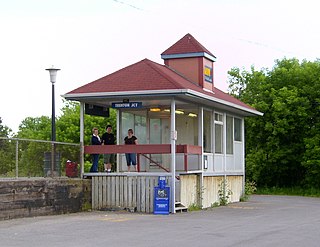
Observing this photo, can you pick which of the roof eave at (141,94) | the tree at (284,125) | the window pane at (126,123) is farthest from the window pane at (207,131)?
the tree at (284,125)

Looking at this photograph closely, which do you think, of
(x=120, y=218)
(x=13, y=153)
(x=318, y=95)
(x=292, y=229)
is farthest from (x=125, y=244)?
(x=318, y=95)

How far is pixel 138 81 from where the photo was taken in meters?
24.3

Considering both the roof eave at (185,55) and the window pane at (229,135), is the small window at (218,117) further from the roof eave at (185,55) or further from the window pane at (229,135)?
the roof eave at (185,55)

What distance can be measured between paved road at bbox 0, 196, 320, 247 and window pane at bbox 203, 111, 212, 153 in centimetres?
492

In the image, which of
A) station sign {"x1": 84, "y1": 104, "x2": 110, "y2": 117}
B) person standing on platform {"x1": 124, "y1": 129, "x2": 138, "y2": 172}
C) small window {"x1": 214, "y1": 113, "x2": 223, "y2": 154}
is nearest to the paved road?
person standing on platform {"x1": 124, "y1": 129, "x2": 138, "y2": 172}

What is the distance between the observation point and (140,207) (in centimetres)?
2364

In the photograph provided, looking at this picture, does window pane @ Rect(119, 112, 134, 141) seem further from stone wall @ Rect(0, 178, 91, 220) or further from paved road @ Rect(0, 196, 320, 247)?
paved road @ Rect(0, 196, 320, 247)

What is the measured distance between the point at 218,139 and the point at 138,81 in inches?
225

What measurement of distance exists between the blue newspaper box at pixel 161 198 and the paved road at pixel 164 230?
75 cm

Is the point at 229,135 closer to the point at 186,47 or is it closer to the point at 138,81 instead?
the point at 186,47

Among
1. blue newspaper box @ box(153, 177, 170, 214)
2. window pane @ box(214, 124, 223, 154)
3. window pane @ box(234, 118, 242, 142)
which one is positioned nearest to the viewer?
blue newspaper box @ box(153, 177, 170, 214)

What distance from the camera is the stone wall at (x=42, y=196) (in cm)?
1975

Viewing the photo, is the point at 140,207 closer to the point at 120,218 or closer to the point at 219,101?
the point at 120,218

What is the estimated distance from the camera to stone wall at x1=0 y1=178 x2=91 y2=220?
64.8ft
